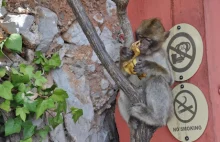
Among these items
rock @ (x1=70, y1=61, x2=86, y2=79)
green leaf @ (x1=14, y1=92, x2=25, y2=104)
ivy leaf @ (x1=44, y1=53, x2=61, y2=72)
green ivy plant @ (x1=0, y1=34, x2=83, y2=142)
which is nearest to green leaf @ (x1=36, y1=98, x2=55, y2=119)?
green ivy plant @ (x1=0, y1=34, x2=83, y2=142)

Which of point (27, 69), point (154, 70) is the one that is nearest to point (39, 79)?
point (27, 69)

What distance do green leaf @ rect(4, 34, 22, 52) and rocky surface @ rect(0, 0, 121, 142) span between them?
0.12 metres

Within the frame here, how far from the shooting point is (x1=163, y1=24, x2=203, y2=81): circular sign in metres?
2.97

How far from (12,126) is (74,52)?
2.97 feet

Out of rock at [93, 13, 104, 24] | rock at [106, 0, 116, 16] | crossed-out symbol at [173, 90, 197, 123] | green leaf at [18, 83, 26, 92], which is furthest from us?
A: rock at [106, 0, 116, 16]

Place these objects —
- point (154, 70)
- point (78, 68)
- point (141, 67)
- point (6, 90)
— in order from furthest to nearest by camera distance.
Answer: point (78, 68) → point (154, 70) → point (141, 67) → point (6, 90)

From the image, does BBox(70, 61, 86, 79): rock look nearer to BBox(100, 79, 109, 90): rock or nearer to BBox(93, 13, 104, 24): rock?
BBox(100, 79, 109, 90): rock

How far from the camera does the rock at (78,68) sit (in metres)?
3.20

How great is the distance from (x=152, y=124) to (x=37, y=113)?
743 millimetres

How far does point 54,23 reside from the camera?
10.2ft

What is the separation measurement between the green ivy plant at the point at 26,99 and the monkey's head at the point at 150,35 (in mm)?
658

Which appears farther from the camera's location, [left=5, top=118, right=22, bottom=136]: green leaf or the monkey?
the monkey

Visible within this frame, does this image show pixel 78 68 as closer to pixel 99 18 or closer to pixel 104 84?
pixel 104 84

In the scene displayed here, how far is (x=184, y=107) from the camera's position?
3006 millimetres
